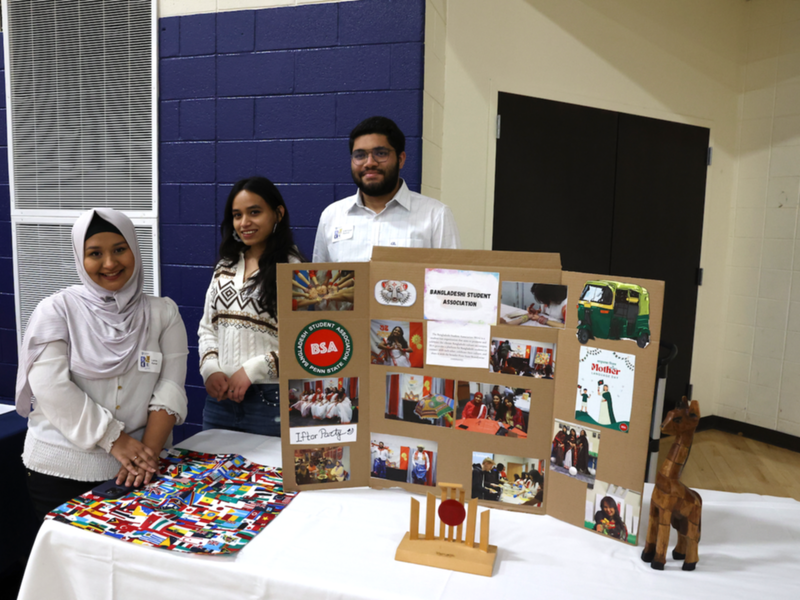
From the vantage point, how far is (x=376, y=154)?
1941 mm

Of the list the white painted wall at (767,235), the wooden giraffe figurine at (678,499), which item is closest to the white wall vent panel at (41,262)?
the wooden giraffe figurine at (678,499)

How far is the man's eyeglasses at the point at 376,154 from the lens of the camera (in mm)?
1938

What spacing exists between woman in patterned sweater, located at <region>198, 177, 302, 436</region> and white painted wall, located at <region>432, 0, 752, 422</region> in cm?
121

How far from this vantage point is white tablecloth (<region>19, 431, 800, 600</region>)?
82 centimetres

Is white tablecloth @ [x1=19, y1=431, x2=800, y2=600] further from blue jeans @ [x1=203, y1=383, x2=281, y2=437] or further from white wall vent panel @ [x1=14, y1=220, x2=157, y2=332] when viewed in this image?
white wall vent panel @ [x1=14, y1=220, x2=157, y2=332]

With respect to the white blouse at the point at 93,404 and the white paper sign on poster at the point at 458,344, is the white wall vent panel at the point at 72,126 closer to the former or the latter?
the white blouse at the point at 93,404

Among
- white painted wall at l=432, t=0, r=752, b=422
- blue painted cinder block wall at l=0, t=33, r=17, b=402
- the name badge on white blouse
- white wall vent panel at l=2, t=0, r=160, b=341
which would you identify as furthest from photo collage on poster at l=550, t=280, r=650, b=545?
Answer: blue painted cinder block wall at l=0, t=33, r=17, b=402

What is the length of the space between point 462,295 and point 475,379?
163 millimetres

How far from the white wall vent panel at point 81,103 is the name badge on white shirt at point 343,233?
4.58 ft

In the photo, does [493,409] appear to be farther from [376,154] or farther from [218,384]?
[376,154]

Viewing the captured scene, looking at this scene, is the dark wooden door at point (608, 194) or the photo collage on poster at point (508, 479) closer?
the photo collage on poster at point (508, 479)

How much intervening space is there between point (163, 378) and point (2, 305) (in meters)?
2.57

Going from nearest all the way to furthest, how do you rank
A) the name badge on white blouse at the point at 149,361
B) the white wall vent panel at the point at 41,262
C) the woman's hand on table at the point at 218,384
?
the name badge on white blouse at the point at 149,361
the woman's hand on table at the point at 218,384
the white wall vent panel at the point at 41,262

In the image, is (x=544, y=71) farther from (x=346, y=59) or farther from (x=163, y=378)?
(x=163, y=378)
